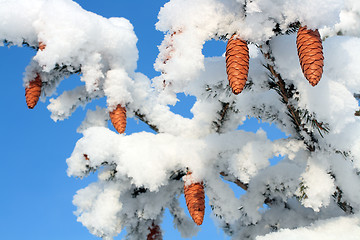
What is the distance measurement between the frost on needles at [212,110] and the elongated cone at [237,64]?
0.06 metres

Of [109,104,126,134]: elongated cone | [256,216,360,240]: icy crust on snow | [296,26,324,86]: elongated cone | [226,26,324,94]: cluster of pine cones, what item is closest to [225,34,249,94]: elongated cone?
[226,26,324,94]: cluster of pine cones

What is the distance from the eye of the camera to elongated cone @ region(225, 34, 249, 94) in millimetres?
1430

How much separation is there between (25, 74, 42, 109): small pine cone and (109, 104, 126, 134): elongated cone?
572 millimetres

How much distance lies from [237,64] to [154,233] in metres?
2.36

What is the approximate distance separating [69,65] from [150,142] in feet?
2.81

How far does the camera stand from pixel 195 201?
2.15 meters

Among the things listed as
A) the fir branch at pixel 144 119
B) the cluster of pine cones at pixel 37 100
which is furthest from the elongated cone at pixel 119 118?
the fir branch at pixel 144 119

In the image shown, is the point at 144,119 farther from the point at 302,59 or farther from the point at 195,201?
the point at 302,59

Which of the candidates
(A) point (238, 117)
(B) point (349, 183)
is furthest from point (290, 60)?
(A) point (238, 117)

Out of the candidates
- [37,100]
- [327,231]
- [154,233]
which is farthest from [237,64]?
[154,233]

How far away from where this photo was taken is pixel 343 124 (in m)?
1.73

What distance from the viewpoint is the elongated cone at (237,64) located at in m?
1.43

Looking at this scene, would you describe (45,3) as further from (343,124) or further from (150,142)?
(343,124)

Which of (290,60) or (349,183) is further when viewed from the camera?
(349,183)
